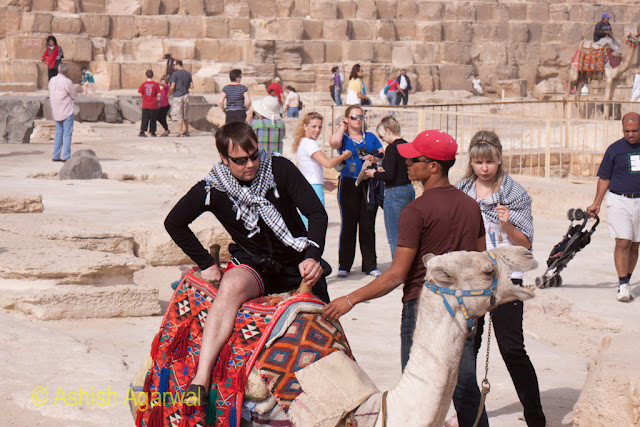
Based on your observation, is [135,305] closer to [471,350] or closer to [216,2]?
[471,350]

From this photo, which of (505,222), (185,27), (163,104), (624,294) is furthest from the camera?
(185,27)

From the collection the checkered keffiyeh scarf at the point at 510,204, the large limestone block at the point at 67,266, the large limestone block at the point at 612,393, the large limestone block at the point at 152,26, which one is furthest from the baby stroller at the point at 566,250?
the large limestone block at the point at 152,26

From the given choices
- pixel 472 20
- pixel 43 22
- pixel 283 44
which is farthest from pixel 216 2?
pixel 472 20

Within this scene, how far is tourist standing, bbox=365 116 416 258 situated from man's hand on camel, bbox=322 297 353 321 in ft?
14.5

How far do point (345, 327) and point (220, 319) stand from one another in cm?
334

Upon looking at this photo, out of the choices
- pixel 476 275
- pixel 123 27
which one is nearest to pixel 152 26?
pixel 123 27

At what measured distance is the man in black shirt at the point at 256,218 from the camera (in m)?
3.78

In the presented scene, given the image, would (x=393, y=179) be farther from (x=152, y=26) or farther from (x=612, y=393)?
(x=152, y=26)

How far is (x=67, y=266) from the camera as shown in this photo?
6785 millimetres

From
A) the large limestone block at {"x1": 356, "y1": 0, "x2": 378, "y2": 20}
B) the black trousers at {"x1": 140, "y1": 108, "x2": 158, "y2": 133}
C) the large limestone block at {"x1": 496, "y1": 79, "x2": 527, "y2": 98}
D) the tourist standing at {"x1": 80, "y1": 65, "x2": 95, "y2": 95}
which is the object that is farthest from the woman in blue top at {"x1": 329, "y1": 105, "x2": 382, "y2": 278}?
the large limestone block at {"x1": 356, "y1": 0, "x2": 378, "y2": 20}

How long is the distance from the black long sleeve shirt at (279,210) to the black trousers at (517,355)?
1.05 meters

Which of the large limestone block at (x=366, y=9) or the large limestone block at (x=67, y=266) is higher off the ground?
the large limestone block at (x=366, y=9)

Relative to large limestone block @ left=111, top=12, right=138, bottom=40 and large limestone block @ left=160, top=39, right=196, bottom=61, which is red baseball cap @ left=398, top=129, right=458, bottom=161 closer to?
large limestone block @ left=160, top=39, right=196, bottom=61

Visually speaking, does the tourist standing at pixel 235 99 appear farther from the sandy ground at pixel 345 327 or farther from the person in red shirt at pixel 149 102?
the person in red shirt at pixel 149 102
